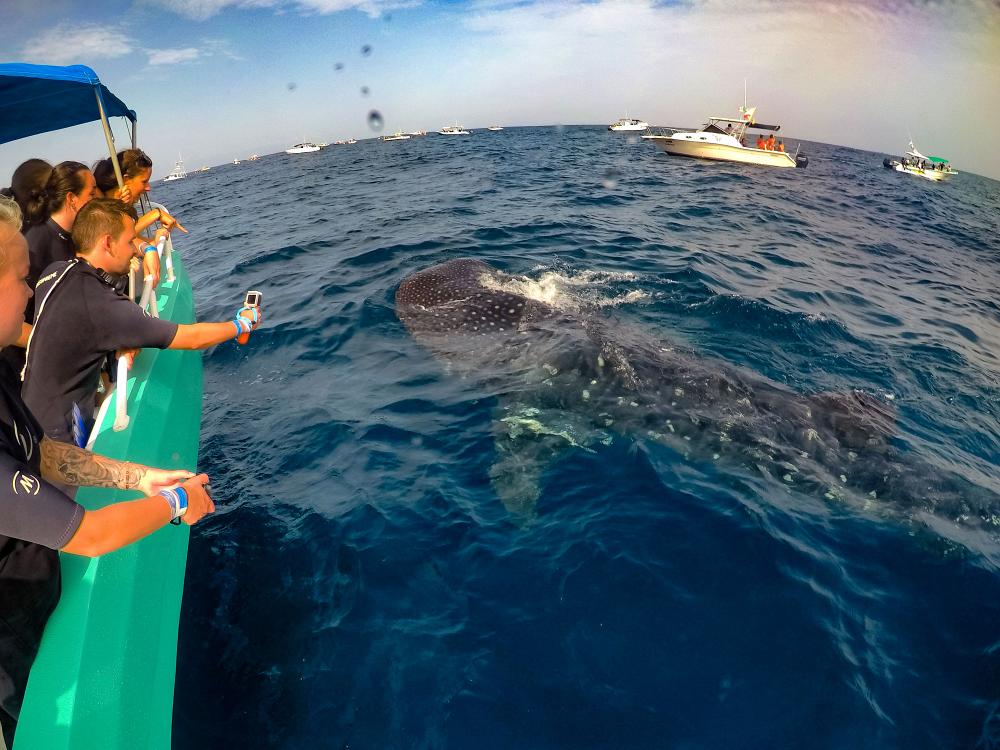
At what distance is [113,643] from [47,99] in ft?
23.4

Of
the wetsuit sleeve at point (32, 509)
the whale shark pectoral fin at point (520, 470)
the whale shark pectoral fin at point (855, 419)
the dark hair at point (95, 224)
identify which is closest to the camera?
the wetsuit sleeve at point (32, 509)

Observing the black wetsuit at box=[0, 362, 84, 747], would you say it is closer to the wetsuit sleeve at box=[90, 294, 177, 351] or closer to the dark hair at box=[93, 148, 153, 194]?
the wetsuit sleeve at box=[90, 294, 177, 351]

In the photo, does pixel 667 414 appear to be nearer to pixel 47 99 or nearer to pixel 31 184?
pixel 31 184

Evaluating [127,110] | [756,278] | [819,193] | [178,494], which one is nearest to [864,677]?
[178,494]

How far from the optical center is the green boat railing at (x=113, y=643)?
2617 mm

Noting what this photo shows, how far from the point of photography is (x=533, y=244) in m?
14.8

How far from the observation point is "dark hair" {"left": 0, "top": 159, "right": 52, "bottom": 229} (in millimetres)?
5113

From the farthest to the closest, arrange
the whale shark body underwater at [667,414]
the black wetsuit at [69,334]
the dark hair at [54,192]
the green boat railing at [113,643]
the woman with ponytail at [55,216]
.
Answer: the whale shark body underwater at [667,414] < the dark hair at [54,192] < the woman with ponytail at [55,216] < the black wetsuit at [69,334] < the green boat railing at [113,643]

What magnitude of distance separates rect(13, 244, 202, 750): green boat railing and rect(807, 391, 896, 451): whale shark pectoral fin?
22.2 ft

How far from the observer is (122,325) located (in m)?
3.89

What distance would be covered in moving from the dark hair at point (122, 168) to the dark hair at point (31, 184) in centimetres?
167

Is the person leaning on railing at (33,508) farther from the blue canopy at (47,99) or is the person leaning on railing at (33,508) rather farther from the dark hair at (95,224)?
the blue canopy at (47,99)

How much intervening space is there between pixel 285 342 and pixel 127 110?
4.29 metres

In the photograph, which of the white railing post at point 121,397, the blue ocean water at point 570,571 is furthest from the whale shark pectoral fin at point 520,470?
the white railing post at point 121,397
